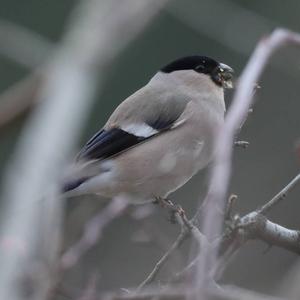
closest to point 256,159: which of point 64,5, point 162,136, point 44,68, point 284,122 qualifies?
point 284,122

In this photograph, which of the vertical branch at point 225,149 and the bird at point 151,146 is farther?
the bird at point 151,146

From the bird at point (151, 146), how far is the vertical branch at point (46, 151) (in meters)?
1.55

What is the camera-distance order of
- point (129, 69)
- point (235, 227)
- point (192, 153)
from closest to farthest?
point (235, 227) → point (192, 153) → point (129, 69)

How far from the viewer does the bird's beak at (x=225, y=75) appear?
133 inches

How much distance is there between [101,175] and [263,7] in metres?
4.74

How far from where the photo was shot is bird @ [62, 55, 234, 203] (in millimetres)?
3010

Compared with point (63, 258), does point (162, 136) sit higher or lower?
lower

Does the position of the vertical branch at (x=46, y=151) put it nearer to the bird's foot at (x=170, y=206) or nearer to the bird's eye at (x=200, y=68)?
the bird's foot at (x=170, y=206)

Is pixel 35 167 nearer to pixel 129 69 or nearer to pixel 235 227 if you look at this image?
pixel 235 227

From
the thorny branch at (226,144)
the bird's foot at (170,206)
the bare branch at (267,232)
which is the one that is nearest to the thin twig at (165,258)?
the bare branch at (267,232)

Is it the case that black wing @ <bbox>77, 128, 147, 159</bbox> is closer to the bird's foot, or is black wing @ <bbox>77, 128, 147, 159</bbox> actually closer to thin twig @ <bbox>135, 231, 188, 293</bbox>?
the bird's foot

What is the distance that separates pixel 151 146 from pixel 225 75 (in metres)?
0.47

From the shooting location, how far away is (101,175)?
303 centimetres

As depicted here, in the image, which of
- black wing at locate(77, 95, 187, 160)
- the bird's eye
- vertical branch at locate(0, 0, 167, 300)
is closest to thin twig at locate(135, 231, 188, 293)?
vertical branch at locate(0, 0, 167, 300)
